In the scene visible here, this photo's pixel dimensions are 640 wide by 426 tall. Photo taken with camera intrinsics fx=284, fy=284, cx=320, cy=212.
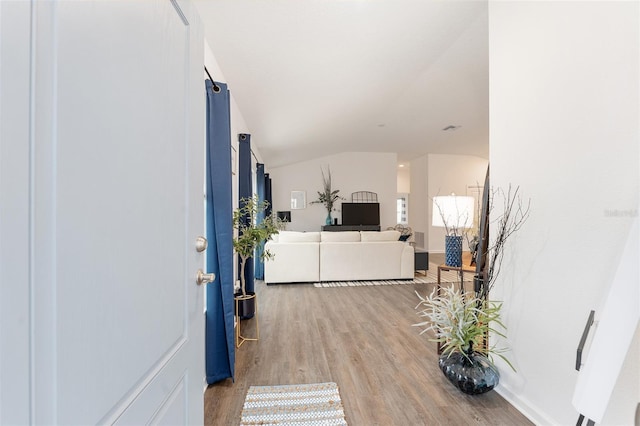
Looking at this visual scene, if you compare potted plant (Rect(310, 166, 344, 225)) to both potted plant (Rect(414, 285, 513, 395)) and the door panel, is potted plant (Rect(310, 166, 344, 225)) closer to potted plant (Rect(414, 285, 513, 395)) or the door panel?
potted plant (Rect(414, 285, 513, 395))

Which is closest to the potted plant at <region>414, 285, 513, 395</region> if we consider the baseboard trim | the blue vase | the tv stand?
the baseboard trim

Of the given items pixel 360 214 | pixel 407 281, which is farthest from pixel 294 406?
pixel 360 214

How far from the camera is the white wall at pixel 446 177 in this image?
8055 millimetres

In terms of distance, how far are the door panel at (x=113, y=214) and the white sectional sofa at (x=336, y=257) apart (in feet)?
11.7

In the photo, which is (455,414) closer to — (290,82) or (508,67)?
(508,67)

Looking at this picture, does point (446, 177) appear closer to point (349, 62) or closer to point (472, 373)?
point (349, 62)

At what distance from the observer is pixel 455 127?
5.46m

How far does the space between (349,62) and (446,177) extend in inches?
250

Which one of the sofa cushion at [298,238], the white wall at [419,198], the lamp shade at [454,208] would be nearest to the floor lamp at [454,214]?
the lamp shade at [454,208]

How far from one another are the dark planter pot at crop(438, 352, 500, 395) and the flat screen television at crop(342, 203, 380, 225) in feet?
20.0

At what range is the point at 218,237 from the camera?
1.92 metres

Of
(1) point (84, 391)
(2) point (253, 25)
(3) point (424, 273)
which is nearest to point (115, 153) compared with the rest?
(1) point (84, 391)

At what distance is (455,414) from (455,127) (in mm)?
5068

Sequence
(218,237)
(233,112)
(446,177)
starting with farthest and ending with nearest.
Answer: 1. (446,177)
2. (233,112)
3. (218,237)
